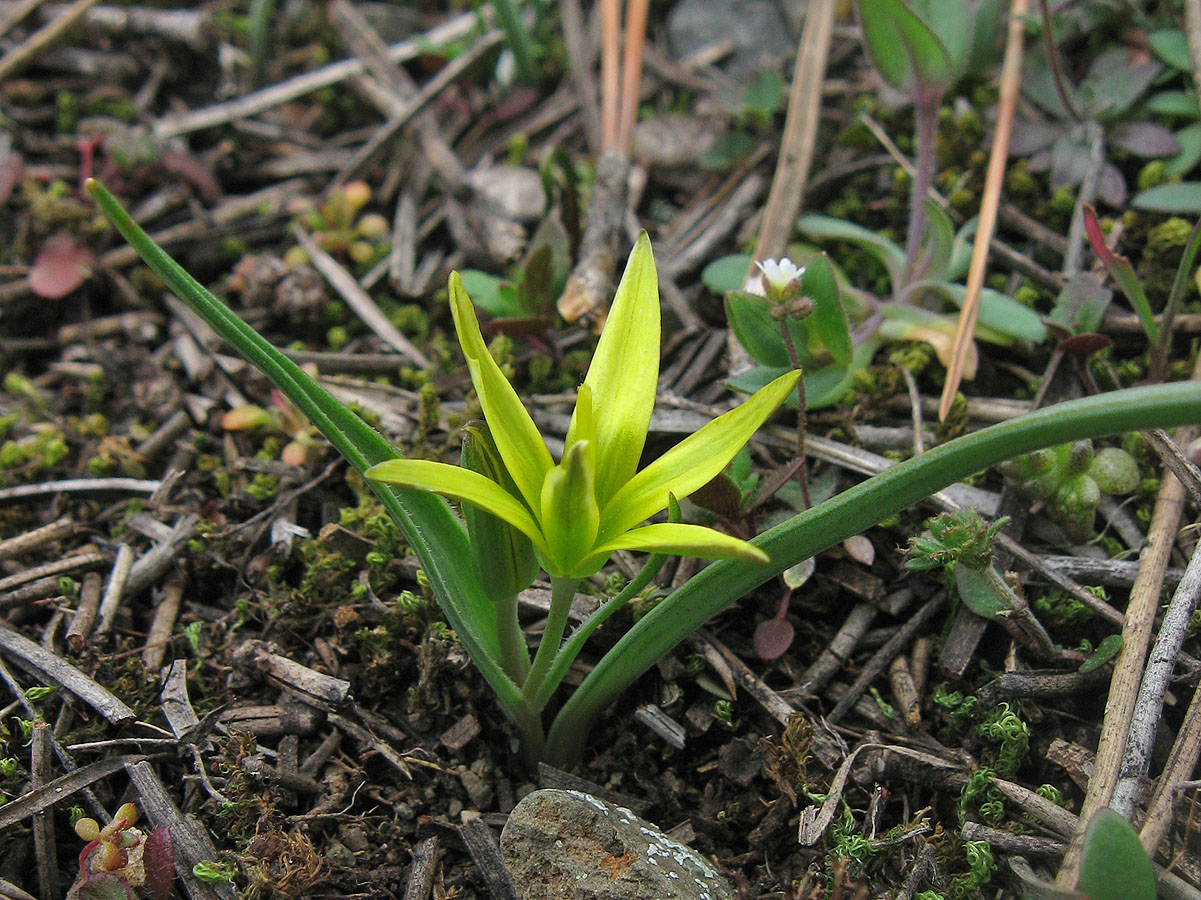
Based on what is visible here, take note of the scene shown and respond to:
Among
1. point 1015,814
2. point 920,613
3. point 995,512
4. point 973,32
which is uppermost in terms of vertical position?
point 973,32

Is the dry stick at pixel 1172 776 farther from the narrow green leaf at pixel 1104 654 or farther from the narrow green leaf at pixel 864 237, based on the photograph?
the narrow green leaf at pixel 864 237

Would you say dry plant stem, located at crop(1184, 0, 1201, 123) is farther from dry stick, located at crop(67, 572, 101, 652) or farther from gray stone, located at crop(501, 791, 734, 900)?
dry stick, located at crop(67, 572, 101, 652)

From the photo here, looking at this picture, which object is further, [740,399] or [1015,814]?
[740,399]

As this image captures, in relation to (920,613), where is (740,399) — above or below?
above

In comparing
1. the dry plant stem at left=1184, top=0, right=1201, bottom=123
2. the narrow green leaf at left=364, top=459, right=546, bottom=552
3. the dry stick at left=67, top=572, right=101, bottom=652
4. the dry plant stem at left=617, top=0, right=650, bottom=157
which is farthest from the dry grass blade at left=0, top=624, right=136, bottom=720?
the dry plant stem at left=1184, top=0, right=1201, bottom=123

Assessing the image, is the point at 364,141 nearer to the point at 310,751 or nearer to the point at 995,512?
the point at 310,751

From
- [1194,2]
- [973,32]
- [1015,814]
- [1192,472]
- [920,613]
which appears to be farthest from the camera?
[973,32]

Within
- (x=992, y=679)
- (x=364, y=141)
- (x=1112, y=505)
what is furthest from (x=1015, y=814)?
(x=364, y=141)
